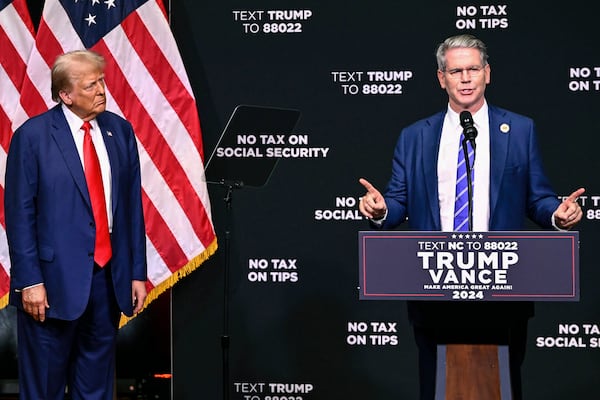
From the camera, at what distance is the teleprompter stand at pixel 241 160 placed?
480 centimetres

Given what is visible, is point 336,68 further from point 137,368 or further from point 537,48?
point 137,368

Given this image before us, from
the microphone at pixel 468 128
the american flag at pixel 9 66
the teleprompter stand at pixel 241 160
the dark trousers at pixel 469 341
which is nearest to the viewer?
the microphone at pixel 468 128

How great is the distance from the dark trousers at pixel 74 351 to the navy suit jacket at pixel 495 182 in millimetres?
1199

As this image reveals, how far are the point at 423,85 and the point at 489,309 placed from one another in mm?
2202

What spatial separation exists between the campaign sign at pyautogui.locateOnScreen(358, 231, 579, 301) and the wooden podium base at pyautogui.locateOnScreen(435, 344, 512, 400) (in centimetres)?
30

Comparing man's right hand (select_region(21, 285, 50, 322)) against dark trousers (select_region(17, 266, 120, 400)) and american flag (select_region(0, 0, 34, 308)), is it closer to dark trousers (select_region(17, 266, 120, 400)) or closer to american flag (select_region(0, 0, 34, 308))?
dark trousers (select_region(17, 266, 120, 400))

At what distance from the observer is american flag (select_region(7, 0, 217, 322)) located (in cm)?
524

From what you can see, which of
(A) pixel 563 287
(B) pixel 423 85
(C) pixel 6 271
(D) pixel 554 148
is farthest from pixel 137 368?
(A) pixel 563 287

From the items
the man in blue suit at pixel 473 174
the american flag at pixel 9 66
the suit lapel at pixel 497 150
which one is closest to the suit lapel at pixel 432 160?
the man in blue suit at pixel 473 174

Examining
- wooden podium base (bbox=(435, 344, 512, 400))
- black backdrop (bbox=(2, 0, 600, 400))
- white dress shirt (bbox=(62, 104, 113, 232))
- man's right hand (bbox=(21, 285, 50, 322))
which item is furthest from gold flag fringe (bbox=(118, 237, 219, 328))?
wooden podium base (bbox=(435, 344, 512, 400))

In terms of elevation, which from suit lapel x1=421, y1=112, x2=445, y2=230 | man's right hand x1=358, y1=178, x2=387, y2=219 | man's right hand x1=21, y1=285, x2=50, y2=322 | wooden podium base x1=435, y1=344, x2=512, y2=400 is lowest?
wooden podium base x1=435, y1=344, x2=512, y2=400

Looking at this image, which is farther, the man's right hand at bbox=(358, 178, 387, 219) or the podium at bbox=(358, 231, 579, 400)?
the man's right hand at bbox=(358, 178, 387, 219)

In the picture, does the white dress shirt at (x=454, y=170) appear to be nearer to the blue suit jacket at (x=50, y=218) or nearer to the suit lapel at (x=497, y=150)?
the suit lapel at (x=497, y=150)

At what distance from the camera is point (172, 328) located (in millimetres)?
5488
